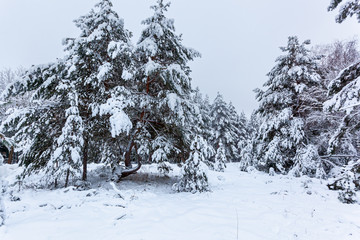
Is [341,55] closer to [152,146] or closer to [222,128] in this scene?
[152,146]

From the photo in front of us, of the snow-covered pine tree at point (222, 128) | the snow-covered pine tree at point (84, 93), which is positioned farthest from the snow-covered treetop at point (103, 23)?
the snow-covered pine tree at point (222, 128)

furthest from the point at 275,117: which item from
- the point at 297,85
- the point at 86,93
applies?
the point at 86,93

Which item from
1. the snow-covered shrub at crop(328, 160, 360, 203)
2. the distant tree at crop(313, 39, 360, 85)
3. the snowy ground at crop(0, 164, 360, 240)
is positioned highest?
the distant tree at crop(313, 39, 360, 85)

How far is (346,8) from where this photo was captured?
18.6 ft

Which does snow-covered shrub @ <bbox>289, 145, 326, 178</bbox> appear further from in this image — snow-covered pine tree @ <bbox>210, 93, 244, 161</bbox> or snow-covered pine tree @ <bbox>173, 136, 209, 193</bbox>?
snow-covered pine tree @ <bbox>210, 93, 244, 161</bbox>

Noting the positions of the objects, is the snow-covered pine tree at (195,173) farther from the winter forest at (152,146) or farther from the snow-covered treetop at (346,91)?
the snow-covered treetop at (346,91)

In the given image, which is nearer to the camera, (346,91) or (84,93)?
(346,91)

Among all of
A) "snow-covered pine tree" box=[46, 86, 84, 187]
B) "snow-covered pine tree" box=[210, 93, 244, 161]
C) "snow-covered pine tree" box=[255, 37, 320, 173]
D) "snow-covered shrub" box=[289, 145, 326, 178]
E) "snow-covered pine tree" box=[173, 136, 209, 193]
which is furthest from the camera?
"snow-covered pine tree" box=[210, 93, 244, 161]

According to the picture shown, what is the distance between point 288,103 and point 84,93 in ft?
39.5

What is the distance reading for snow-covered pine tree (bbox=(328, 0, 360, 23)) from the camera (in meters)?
5.54

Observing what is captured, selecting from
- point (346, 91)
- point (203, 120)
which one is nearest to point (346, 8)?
point (346, 91)

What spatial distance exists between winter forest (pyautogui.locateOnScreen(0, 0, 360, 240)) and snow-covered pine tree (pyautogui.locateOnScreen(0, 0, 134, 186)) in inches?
1.9

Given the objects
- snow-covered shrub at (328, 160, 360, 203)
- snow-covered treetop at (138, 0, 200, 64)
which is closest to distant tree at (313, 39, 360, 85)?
snow-covered shrub at (328, 160, 360, 203)

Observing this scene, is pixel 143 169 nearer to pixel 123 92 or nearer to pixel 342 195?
pixel 123 92
